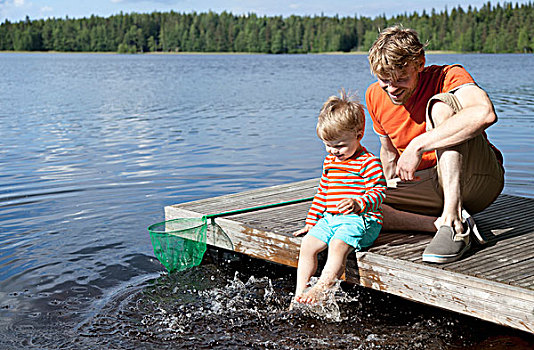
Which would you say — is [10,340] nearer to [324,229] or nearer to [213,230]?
[213,230]

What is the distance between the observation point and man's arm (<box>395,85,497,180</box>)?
381 cm

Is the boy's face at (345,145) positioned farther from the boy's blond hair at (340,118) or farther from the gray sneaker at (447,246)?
the gray sneaker at (447,246)

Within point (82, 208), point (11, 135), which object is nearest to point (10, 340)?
point (82, 208)

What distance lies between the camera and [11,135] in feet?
45.9

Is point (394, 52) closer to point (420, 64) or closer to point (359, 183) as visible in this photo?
point (420, 64)

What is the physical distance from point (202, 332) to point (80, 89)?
2528cm

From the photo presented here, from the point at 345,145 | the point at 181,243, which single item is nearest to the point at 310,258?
the point at 345,145

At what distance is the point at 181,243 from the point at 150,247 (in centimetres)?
119

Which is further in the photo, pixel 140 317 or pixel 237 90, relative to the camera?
pixel 237 90

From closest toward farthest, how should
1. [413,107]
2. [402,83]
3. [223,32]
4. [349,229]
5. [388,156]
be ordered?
[349,229]
[402,83]
[413,107]
[388,156]
[223,32]

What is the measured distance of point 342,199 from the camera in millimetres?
4152

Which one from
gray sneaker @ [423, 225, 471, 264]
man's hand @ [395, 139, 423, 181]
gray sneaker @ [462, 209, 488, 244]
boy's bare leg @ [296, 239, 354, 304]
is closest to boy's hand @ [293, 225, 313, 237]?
boy's bare leg @ [296, 239, 354, 304]

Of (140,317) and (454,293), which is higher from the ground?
(454,293)

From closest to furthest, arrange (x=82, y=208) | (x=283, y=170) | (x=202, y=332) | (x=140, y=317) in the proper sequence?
(x=202, y=332) < (x=140, y=317) < (x=82, y=208) < (x=283, y=170)
